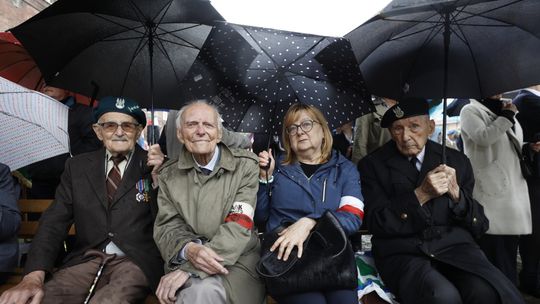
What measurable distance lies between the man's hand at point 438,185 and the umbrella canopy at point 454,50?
25.3 inches

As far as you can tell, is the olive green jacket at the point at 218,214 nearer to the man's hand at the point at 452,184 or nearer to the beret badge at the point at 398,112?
the beret badge at the point at 398,112

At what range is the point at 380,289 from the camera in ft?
9.61

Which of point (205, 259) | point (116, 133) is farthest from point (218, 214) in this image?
point (116, 133)

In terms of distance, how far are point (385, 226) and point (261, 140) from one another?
1.55 m

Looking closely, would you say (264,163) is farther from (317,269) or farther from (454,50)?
(454,50)

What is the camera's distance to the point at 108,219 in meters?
2.94

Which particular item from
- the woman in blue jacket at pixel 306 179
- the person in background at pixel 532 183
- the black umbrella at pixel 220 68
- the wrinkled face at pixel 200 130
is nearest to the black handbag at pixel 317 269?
the woman in blue jacket at pixel 306 179

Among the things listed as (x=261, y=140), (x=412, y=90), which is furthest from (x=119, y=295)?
(x=412, y=90)

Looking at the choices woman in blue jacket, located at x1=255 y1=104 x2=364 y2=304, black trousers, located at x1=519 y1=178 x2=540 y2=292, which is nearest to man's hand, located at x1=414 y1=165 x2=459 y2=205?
woman in blue jacket, located at x1=255 y1=104 x2=364 y2=304

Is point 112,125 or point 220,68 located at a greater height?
point 220,68

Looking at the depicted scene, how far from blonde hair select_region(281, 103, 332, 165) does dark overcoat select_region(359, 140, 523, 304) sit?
44 cm

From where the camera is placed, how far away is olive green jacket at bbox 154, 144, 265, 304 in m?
2.55

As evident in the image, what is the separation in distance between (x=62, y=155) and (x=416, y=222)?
3.25 meters

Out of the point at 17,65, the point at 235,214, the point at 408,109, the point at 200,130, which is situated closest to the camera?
the point at 235,214
